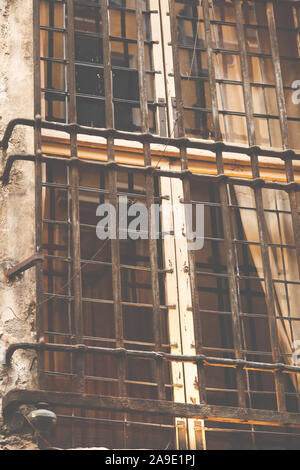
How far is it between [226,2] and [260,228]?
1.83m

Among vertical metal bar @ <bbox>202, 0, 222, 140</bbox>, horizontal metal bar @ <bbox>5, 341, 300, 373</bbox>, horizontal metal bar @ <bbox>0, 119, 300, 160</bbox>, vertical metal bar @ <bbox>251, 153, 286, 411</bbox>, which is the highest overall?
vertical metal bar @ <bbox>202, 0, 222, 140</bbox>

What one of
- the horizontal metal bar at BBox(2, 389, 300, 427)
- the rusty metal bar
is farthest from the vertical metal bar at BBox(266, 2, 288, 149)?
the horizontal metal bar at BBox(2, 389, 300, 427)

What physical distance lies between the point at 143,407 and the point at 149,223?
97cm

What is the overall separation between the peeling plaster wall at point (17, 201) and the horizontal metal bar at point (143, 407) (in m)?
0.16

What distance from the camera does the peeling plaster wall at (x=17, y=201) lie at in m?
5.23

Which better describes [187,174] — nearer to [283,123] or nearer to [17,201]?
[283,123]

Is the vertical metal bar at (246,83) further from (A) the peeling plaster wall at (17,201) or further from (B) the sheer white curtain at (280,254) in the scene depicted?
(A) the peeling plaster wall at (17,201)

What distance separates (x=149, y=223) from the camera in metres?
5.55

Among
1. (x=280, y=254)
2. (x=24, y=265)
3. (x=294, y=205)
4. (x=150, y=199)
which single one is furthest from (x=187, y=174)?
(x=24, y=265)

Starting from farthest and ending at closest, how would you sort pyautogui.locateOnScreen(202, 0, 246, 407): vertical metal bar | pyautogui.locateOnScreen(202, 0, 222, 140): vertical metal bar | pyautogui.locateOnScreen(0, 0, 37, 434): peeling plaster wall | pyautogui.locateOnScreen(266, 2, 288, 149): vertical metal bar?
1. pyautogui.locateOnScreen(266, 2, 288, 149): vertical metal bar
2. pyautogui.locateOnScreen(202, 0, 222, 140): vertical metal bar
3. pyautogui.locateOnScreen(202, 0, 246, 407): vertical metal bar
4. pyautogui.locateOnScreen(0, 0, 37, 434): peeling plaster wall

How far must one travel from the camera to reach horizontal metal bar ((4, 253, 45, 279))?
17.4 feet

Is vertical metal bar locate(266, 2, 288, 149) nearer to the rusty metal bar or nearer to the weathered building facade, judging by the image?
the weathered building facade

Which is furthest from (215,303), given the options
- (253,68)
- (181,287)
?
(253,68)

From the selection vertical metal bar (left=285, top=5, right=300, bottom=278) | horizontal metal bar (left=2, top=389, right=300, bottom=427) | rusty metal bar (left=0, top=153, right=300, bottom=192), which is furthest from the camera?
vertical metal bar (left=285, top=5, right=300, bottom=278)
